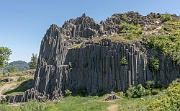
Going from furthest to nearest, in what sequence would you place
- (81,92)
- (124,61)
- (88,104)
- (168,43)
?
(81,92)
(168,43)
(124,61)
(88,104)

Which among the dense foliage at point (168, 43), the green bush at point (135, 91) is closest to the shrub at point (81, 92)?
the green bush at point (135, 91)

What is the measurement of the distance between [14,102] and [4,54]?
3576 centimetres

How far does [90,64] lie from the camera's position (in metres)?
49.4

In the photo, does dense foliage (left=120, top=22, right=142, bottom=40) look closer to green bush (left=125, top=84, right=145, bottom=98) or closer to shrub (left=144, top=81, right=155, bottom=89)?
shrub (left=144, top=81, right=155, bottom=89)

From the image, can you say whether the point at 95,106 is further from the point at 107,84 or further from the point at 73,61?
the point at 73,61

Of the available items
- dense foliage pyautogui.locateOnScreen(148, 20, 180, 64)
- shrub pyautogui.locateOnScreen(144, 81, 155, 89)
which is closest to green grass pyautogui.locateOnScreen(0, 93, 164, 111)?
shrub pyautogui.locateOnScreen(144, 81, 155, 89)

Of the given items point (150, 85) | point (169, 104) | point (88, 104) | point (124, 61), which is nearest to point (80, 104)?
point (88, 104)

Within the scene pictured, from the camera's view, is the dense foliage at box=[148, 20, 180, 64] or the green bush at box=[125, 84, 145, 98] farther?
the dense foliage at box=[148, 20, 180, 64]

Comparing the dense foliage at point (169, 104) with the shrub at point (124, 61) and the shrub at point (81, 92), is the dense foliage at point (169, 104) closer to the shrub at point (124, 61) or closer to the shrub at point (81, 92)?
the shrub at point (124, 61)

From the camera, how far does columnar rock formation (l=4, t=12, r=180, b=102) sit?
44219 mm

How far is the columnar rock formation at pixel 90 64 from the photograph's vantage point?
4422 cm

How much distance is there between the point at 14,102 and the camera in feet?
167

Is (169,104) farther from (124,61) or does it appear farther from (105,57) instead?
(105,57)

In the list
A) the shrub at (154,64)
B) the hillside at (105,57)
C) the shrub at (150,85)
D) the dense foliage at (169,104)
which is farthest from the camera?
the hillside at (105,57)
